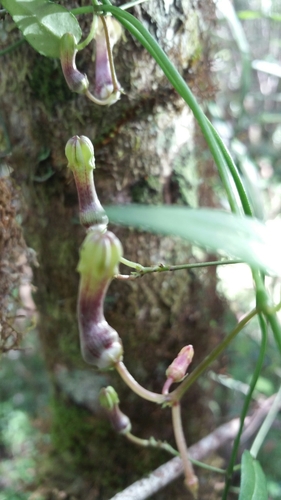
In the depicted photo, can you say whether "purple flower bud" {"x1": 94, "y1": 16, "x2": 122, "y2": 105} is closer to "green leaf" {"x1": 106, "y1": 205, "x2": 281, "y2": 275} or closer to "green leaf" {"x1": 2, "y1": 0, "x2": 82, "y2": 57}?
"green leaf" {"x1": 2, "y1": 0, "x2": 82, "y2": 57}

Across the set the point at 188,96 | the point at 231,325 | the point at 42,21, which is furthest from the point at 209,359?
the point at 231,325

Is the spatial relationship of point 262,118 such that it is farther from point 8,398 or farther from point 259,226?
point 8,398

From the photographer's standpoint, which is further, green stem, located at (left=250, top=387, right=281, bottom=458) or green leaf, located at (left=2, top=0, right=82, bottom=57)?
green stem, located at (left=250, top=387, right=281, bottom=458)

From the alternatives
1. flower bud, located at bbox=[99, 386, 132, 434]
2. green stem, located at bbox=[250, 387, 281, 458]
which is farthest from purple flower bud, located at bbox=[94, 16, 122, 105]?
green stem, located at bbox=[250, 387, 281, 458]

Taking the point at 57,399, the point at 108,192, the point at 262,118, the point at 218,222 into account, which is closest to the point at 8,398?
the point at 57,399

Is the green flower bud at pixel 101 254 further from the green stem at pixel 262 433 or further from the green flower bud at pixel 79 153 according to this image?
the green stem at pixel 262 433
